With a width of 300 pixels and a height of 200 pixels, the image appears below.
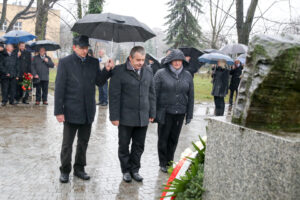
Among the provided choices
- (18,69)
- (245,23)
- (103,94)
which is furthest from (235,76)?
(18,69)

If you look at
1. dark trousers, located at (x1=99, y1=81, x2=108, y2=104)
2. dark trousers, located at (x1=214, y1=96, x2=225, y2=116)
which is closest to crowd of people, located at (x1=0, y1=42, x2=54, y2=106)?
dark trousers, located at (x1=99, y1=81, x2=108, y2=104)

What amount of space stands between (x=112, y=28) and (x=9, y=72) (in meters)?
7.15

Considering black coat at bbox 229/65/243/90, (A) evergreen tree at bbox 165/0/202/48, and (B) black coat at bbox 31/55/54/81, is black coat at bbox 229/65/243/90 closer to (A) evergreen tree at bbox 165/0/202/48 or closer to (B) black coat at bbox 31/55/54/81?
(B) black coat at bbox 31/55/54/81

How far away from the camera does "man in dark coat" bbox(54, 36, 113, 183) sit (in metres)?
4.11

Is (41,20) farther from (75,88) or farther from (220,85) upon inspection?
(75,88)

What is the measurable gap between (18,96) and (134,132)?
8.21 m

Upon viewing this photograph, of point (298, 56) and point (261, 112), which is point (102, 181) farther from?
point (298, 56)

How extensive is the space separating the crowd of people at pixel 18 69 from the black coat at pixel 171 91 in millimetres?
6965

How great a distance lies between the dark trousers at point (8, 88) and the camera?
1030 cm

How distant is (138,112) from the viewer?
4.35m

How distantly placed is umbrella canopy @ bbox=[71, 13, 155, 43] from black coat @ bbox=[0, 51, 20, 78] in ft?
22.9

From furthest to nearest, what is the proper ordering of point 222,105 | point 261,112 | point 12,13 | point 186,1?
point 12,13 < point 186,1 < point 222,105 < point 261,112

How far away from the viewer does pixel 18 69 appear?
34.7 ft

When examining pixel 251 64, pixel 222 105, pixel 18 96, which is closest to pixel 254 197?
pixel 251 64
